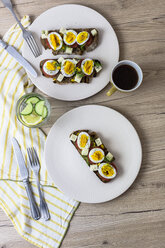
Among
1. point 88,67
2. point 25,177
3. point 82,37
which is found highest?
point 82,37

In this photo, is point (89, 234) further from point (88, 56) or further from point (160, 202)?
point (88, 56)

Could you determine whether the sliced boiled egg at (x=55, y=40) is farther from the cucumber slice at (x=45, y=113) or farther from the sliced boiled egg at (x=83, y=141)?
the sliced boiled egg at (x=83, y=141)

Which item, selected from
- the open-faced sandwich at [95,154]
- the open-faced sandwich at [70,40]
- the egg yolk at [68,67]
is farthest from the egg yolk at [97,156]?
the open-faced sandwich at [70,40]

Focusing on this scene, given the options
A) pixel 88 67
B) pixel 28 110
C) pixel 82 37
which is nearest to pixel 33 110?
pixel 28 110

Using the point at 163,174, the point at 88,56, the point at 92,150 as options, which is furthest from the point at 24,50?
the point at 163,174

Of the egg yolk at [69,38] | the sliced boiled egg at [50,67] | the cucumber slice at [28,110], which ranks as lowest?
the cucumber slice at [28,110]

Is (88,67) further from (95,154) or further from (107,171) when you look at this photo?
(107,171)

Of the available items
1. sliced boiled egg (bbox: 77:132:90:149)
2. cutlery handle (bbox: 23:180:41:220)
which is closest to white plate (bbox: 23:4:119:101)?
sliced boiled egg (bbox: 77:132:90:149)
